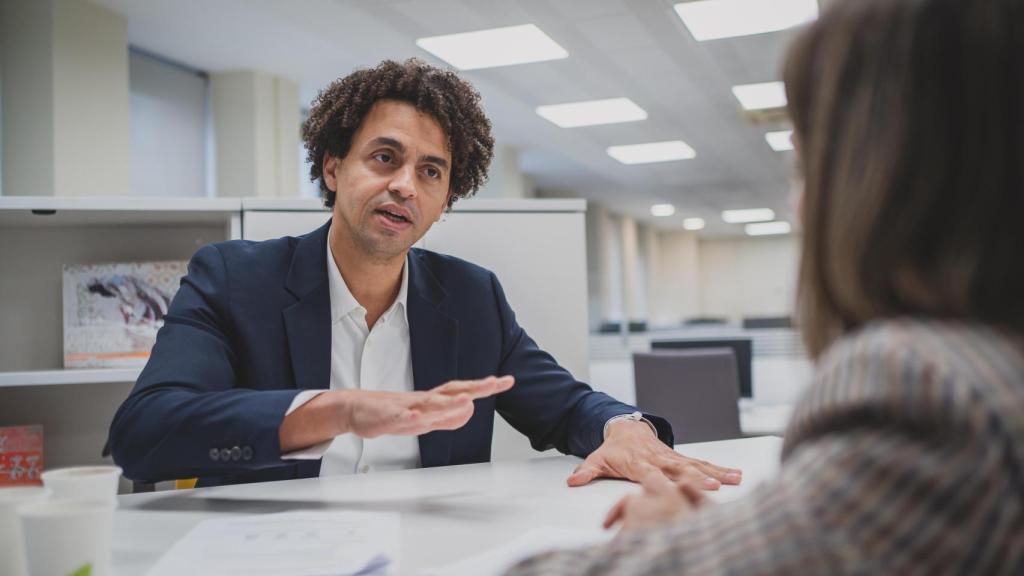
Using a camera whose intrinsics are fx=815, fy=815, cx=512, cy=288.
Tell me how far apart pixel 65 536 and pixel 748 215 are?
47.7ft

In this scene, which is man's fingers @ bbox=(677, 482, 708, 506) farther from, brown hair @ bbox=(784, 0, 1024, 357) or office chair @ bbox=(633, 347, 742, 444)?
office chair @ bbox=(633, 347, 742, 444)

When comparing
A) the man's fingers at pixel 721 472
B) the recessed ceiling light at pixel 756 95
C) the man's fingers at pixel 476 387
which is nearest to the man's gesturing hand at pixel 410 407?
the man's fingers at pixel 476 387

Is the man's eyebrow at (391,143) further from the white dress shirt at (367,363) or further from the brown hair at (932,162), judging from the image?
the brown hair at (932,162)

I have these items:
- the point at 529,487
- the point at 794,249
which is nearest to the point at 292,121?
the point at 529,487

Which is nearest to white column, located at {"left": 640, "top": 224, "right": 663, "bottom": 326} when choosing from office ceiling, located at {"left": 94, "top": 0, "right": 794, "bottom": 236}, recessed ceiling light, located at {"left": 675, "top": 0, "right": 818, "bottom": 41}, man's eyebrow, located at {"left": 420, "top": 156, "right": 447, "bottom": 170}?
office ceiling, located at {"left": 94, "top": 0, "right": 794, "bottom": 236}

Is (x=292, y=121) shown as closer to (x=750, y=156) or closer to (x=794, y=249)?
(x=750, y=156)

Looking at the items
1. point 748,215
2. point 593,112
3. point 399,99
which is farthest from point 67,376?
point 748,215

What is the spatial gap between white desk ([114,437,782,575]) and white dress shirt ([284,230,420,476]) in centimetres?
18

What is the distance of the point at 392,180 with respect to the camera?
157 centimetres

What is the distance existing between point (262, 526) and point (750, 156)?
28.2 feet

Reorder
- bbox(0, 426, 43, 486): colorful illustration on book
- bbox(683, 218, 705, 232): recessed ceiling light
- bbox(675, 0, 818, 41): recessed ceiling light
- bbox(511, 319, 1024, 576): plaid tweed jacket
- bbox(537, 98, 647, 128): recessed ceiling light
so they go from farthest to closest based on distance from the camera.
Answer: bbox(683, 218, 705, 232): recessed ceiling light < bbox(537, 98, 647, 128): recessed ceiling light < bbox(675, 0, 818, 41): recessed ceiling light < bbox(0, 426, 43, 486): colorful illustration on book < bbox(511, 319, 1024, 576): plaid tweed jacket

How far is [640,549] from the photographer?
0.52 meters

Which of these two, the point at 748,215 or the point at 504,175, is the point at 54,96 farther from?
the point at 748,215

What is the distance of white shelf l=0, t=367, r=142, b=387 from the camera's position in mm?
1829
